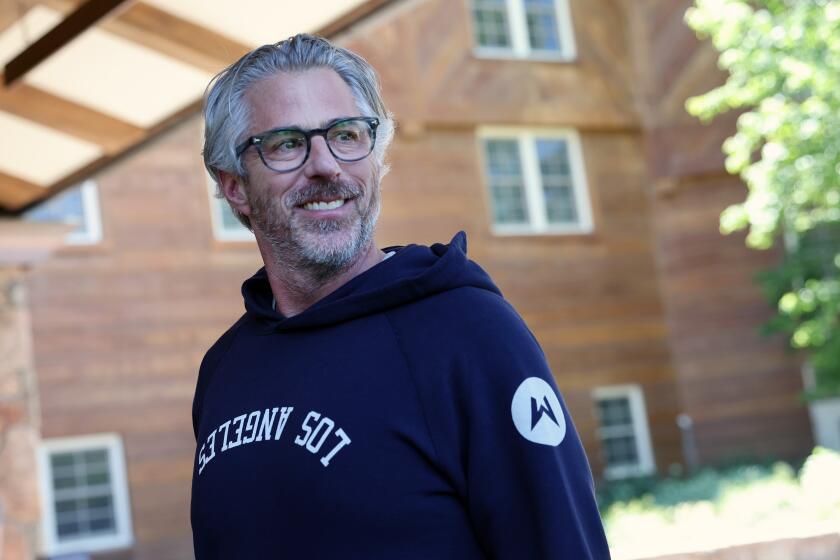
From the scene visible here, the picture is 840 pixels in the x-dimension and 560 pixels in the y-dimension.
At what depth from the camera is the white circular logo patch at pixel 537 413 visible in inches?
65.6

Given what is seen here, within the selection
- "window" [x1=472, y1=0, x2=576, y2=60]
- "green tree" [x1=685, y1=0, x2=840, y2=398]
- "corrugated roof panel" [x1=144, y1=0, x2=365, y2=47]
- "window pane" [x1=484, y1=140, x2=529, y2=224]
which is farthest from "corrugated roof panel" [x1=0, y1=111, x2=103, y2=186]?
"window" [x1=472, y1=0, x2=576, y2=60]

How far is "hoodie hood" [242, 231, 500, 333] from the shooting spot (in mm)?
1836

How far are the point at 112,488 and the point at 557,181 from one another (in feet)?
23.4

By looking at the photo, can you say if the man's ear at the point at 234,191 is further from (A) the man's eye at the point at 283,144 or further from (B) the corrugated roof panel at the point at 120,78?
(B) the corrugated roof panel at the point at 120,78

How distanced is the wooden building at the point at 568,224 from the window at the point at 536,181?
0.03 m

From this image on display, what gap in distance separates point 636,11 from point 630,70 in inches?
31.7

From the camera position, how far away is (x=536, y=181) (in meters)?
16.6

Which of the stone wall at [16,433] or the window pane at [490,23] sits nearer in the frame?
the stone wall at [16,433]

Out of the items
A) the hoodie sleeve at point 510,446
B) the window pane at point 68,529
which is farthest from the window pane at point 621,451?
the hoodie sleeve at point 510,446

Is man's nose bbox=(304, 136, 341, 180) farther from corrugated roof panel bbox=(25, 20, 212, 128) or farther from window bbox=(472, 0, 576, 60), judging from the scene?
window bbox=(472, 0, 576, 60)

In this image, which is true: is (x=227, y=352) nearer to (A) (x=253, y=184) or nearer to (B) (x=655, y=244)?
(A) (x=253, y=184)

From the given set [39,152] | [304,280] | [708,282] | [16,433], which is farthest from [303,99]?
[708,282]

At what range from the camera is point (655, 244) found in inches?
691

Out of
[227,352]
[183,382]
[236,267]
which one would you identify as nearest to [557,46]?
[236,267]
